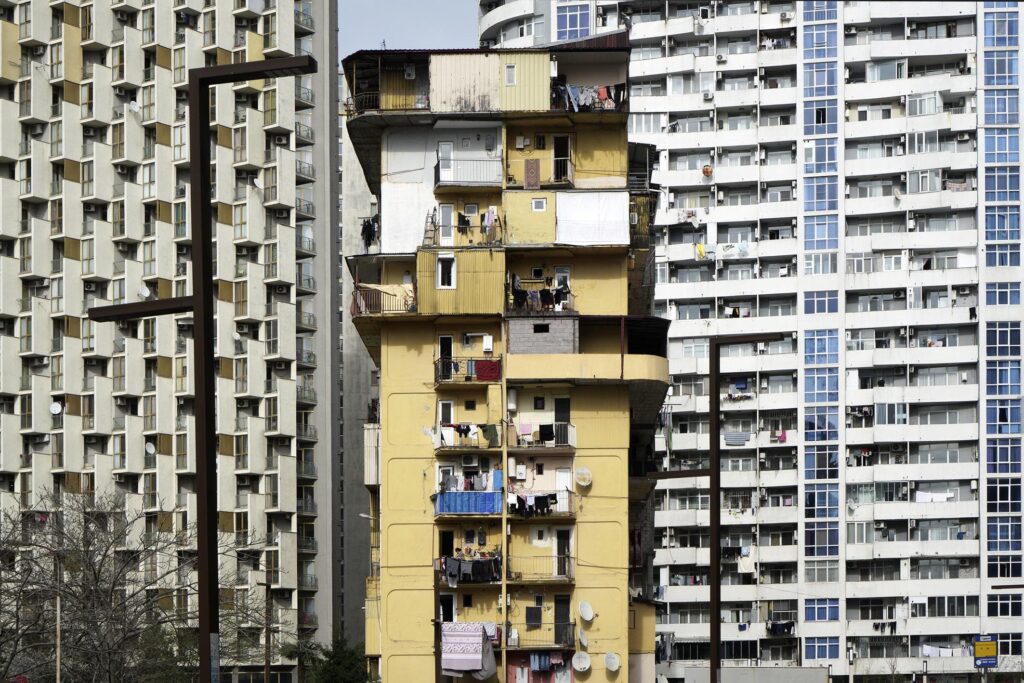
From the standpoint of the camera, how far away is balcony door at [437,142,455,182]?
5672 cm

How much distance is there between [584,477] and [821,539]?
37.1 meters

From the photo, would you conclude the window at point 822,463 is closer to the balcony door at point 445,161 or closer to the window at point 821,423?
the window at point 821,423

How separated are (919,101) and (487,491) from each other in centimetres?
4605

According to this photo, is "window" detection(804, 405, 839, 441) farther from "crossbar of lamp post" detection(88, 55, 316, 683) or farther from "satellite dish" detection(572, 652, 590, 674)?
"crossbar of lamp post" detection(88, 55, 316, 683)

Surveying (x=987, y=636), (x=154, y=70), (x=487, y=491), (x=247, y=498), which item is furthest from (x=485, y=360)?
(x=987, y=636)

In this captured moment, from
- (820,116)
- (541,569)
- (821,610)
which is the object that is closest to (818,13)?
(820,116)

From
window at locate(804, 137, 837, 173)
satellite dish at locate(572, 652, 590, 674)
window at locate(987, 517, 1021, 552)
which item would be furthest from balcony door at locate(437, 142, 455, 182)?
window at locate(987, 517, 1021, 552)

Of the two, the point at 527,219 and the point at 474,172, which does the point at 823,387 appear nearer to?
the point at 527,219

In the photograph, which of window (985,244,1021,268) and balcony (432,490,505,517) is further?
window (985,244,1021,268)

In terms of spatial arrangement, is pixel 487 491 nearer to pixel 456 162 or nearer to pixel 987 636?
pixel 456 162

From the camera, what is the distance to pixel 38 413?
82.8 meters

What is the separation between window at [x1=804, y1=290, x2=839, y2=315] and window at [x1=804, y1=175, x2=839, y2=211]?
4317mm

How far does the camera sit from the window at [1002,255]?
91438mm

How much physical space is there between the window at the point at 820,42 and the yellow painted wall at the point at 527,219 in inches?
1604
